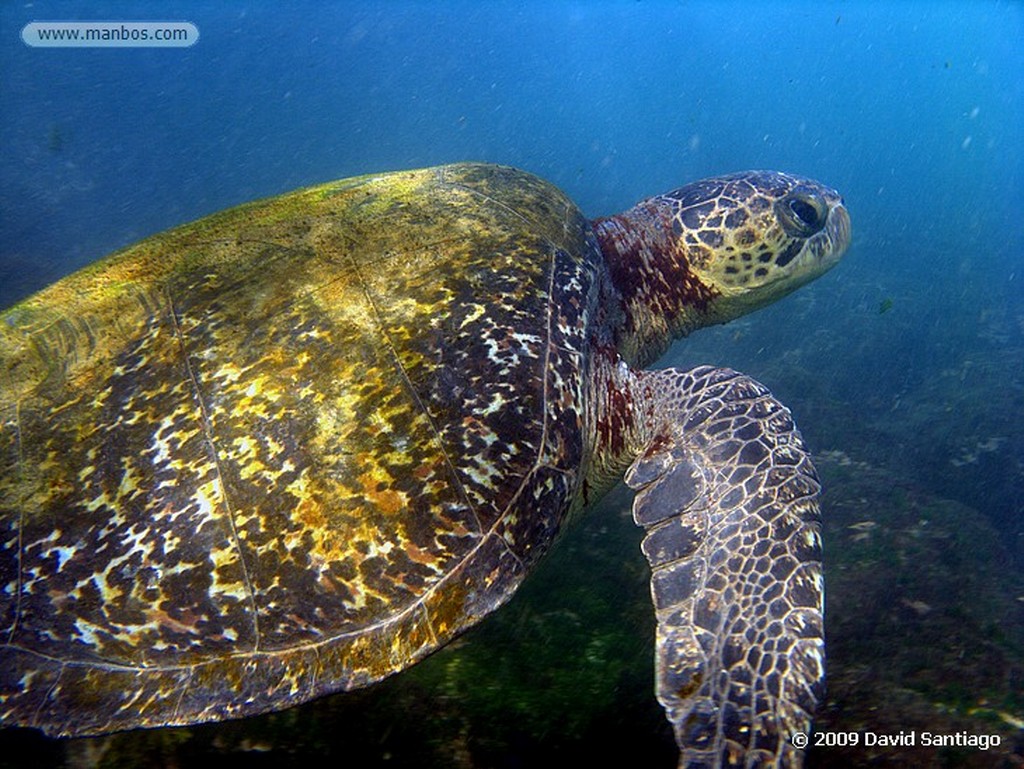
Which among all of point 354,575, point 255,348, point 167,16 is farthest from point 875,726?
point 167,16

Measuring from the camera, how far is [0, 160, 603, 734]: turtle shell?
201 centimetres

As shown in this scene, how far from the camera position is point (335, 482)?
213 centimetres

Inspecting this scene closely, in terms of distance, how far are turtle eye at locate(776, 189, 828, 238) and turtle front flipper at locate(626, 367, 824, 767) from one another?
1952mm

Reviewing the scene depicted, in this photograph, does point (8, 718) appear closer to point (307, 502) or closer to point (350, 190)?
point (307, 502)

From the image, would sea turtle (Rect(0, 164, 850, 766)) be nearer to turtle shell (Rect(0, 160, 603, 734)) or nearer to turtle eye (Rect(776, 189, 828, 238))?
turtle shell (Rect(0, 160, 603, 734))

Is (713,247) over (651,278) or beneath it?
over

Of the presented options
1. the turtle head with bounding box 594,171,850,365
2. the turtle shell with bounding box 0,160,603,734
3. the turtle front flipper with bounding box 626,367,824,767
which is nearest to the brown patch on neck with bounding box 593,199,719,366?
the turtle head with bounding box 594,171,850,365

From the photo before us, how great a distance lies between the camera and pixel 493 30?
11256 cm

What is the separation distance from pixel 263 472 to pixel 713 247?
378 centimetres

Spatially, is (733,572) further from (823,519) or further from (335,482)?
(823,519)

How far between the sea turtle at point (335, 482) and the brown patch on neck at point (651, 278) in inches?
51.0

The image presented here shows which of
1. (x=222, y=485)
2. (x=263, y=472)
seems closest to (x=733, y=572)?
(x=263, y=472)

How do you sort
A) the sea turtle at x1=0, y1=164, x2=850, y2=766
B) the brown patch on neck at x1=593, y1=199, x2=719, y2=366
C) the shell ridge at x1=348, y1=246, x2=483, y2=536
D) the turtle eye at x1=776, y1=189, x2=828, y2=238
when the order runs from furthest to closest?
the turtle eye at x1=776, y1=189, x2=828, y2=238, the brown patch on neck at x1=593, y1=199, x2=719, y2=366, the shell ridge at x1=348, y1=246, x2=483, y2=536, the sea turtle at x1=0, y1=164, x2=850, y2=766

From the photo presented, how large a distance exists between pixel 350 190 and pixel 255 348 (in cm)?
146
